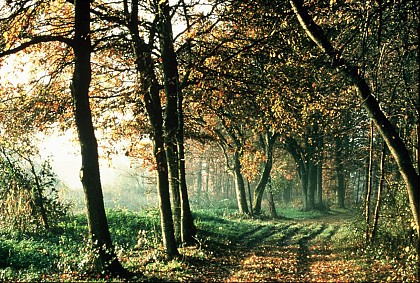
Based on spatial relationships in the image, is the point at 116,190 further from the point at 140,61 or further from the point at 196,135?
the point at 140,61

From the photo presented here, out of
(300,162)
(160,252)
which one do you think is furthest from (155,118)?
(300,162)

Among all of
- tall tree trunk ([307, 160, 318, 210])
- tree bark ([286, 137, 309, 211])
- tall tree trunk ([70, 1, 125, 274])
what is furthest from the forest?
tall tree trunk ([307, 160, 318, 210])

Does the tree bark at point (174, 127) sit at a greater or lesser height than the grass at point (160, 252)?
greater

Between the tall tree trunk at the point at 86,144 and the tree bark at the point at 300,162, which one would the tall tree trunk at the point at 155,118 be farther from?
the tree bark at the point at 300,162

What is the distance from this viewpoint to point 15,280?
33.1 feet

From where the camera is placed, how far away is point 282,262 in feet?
42.8

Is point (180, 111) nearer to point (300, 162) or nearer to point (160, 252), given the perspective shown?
point (160, 252)

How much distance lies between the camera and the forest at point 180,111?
10.3 metres

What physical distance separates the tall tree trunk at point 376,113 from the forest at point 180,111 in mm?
37

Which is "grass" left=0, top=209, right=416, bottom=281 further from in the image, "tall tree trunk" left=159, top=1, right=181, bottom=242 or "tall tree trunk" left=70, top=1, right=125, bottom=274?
"tall tree trunk" left=159, top=1, right=181, bottom=242

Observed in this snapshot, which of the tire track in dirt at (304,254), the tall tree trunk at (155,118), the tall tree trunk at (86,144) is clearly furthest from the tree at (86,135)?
the tire track in dirt at (304,254)

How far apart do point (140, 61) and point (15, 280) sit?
7954 mm

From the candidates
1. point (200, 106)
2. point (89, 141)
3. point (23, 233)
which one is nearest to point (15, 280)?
point (89, 141)

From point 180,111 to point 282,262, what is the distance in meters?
5.98
